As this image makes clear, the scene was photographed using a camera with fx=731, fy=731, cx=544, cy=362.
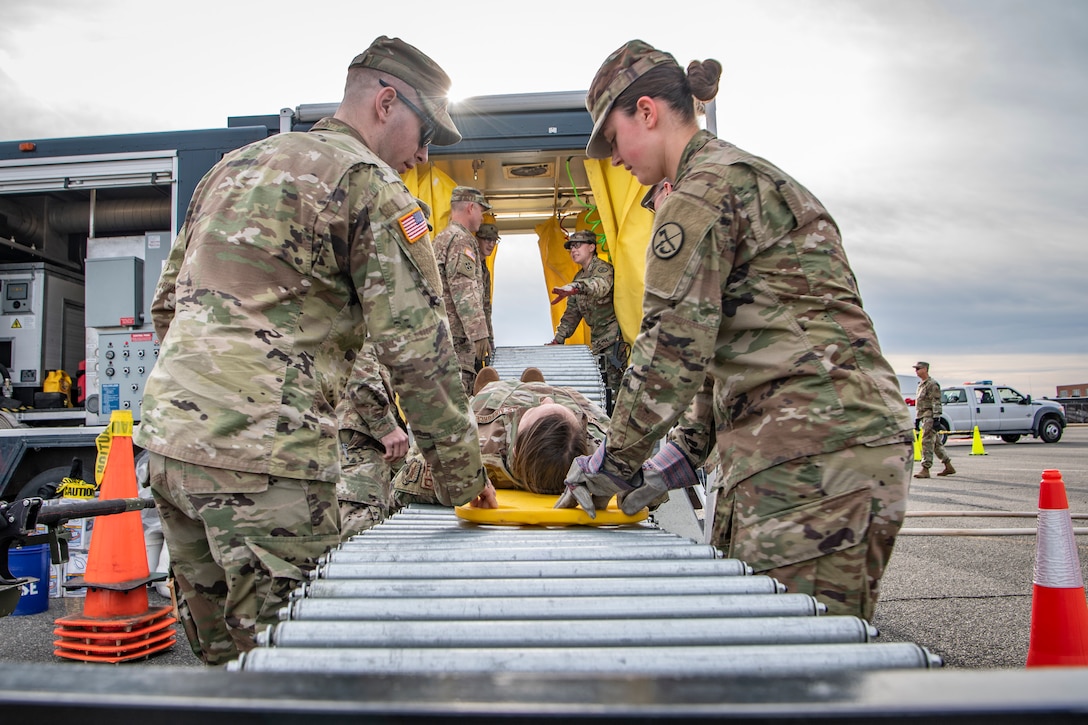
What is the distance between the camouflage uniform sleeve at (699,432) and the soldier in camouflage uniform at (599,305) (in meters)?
4.00

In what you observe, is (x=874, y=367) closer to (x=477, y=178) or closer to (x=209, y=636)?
(x=209, y=636)

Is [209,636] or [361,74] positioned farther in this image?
[361,74]

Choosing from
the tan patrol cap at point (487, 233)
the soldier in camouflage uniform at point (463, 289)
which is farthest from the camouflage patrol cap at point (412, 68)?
the tan patrol cap at point (487, 233)

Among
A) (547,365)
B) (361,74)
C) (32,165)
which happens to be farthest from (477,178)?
(361,74)

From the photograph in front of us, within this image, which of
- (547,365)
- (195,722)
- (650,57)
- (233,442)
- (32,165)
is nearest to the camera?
(195,722)

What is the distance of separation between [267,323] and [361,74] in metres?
0.92

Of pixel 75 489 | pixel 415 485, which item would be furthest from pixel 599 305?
pixel 75 489

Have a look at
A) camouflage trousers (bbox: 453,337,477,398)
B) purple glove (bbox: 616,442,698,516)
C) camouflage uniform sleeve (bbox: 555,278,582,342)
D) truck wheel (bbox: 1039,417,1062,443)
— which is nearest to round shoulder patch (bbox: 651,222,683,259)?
purple glove (bbox: 616,442,698,516)

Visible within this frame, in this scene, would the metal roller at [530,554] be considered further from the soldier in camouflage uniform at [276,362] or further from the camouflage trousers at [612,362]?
the camouflage trousers at [612,362]

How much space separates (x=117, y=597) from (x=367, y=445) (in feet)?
4.71

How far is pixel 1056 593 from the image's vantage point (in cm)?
287

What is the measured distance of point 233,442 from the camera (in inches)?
67.4

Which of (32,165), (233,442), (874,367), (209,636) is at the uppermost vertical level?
(32,165)

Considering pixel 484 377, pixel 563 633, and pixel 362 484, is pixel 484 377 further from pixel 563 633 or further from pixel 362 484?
pixel 563 633
